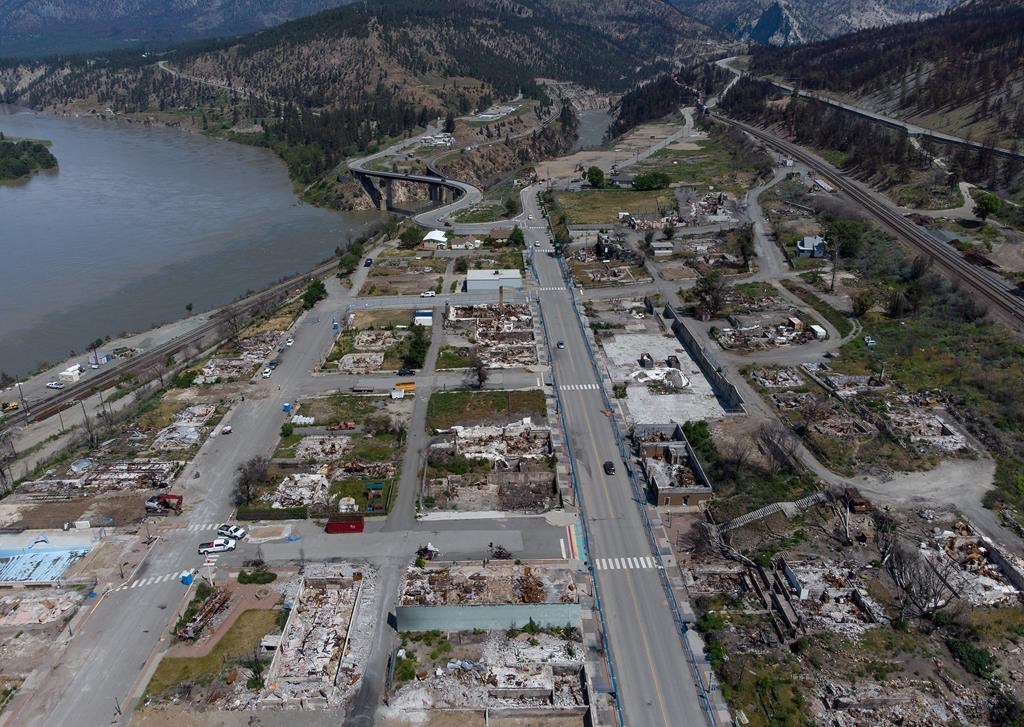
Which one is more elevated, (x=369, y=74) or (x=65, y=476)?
(x=369, y=74)

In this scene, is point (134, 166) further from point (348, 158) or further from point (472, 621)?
point (472, 621)

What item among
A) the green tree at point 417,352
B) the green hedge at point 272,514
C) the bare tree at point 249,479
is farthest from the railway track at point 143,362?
the green hedge at point 272,514

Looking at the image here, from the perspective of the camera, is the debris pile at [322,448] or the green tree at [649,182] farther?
the green tree at [649,182]

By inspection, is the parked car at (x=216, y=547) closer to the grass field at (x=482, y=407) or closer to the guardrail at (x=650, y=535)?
the grass field at (x=482, y=407)

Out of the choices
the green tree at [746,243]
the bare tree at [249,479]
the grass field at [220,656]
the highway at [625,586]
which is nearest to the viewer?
the highway at [625,586]

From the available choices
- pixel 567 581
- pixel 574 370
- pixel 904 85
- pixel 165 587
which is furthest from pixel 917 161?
pixel 165 587

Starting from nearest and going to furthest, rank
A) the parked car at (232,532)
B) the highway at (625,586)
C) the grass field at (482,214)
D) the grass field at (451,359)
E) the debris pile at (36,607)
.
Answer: the highway at (625,586)
the debris pile at (36,607)
the parked car at (232,532)
the grass field at (451,359)
the grass field at (482,214)

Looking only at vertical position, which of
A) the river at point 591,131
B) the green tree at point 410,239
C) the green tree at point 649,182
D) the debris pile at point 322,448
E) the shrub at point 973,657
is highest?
the river at point 591,131
